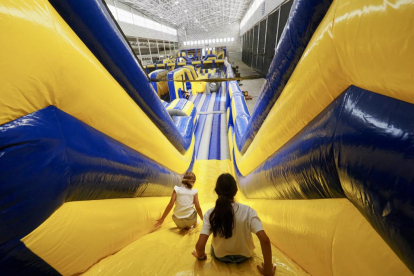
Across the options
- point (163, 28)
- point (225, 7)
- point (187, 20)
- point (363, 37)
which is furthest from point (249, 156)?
point (187, 20)

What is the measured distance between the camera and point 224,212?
90 cm

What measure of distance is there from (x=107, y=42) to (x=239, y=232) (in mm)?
1175

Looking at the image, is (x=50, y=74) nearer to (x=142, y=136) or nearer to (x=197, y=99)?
(x=142, y=136)

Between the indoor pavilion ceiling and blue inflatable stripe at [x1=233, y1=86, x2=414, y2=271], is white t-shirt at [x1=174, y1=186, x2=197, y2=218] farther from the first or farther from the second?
the indoor pavilion ceiling

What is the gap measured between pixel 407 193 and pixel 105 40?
4.01 feet

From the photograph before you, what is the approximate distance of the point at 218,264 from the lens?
1008mm

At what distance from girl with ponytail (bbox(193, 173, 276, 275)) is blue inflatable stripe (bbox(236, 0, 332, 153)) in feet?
2.08

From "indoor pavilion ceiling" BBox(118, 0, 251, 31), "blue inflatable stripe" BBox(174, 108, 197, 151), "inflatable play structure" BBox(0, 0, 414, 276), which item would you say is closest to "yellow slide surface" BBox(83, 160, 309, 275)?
"inflatable play structure" BBox(0, 0, 414, 276)

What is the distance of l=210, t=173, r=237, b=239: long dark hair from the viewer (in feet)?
2.96

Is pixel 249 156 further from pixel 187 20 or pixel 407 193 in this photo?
pixel 187 20

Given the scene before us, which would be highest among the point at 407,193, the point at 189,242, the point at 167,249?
the point at 407,193

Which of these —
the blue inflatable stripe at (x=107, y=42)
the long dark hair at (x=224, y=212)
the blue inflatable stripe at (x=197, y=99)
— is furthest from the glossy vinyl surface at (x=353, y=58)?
the blue inflatable stripe at (x=197, y=99)

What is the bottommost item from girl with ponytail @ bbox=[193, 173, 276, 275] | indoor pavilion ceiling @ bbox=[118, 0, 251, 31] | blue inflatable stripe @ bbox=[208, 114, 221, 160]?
blue inflatable stripe @ bbox=[208, 114, 221, 160]

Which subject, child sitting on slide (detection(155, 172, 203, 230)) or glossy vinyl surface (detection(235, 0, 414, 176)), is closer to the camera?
glossy vinyl surface (detection(235, 0, 414, 176))
